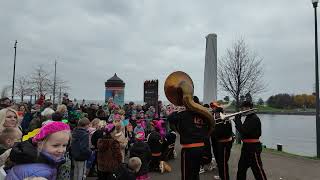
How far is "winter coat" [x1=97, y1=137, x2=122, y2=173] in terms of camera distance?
25.1 feet

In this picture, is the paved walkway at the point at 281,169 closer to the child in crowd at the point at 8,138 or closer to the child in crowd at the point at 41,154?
the child in crowd at the point at 8,138

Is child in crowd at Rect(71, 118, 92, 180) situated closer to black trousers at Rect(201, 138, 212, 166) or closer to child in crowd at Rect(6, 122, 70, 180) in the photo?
child in crowd at Rect(6, 122, 70, 180)

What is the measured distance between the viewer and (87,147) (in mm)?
7094

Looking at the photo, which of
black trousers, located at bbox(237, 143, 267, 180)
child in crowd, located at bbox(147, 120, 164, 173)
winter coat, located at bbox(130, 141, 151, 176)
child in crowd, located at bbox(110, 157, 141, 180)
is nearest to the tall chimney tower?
child in crowd, located at bbox(147, 120, 164, 173)

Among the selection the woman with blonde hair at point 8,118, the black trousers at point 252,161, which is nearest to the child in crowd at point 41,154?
the woman with blonde hair at point 8,118

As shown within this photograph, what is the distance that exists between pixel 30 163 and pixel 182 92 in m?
4.04

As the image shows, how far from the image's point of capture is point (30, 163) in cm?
291

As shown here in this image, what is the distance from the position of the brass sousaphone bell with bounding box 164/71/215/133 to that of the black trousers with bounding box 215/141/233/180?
2.01m

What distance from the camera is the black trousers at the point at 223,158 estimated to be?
333 inches

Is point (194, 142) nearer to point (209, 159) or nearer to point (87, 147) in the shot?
point (87, 147)

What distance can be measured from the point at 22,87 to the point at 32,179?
40530mm

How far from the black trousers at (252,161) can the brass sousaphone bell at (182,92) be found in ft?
4.62

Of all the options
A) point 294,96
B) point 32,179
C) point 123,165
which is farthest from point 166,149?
point 294,96

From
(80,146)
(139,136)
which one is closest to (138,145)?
(139,136)
